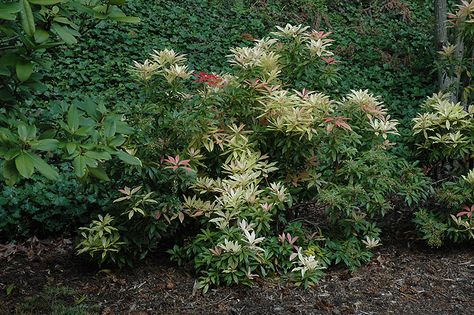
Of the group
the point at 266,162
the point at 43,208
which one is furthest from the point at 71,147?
the point at 43,208

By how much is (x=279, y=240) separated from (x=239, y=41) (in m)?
5.52

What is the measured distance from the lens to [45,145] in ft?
8.70

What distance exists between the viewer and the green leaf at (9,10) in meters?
2.37

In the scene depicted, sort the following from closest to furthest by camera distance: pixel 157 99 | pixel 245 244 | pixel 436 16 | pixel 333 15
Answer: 1. pixel 245 244
2. pixel 157 99
3. pixel 436 16
4. pixel 333 15

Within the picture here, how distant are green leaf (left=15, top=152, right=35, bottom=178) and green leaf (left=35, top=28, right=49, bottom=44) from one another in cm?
54

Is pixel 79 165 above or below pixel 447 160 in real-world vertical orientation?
above

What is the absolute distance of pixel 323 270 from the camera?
4859 millimetres

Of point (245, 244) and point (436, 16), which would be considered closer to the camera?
point (245, 244)

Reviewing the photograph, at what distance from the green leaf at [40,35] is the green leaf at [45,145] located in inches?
17.2

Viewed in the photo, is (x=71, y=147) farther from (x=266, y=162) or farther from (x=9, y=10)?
(x=266, y=162)

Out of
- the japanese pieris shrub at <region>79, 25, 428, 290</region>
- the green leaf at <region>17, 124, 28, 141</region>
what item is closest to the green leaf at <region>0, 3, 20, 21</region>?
the green leaf at <region>17, 124, 28, 141</region>

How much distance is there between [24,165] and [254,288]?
97.0 inches

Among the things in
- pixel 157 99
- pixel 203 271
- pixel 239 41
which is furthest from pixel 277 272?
pixel 239 41

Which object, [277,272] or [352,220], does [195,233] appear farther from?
[352,220]
